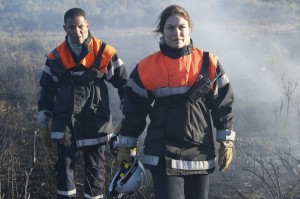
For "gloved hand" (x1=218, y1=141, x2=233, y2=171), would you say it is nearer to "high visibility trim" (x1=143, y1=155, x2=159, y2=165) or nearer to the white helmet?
"high visibility trim" (x1=143, y1=155, x2=159, y2=165)

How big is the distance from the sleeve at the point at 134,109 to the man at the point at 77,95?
0.77 m

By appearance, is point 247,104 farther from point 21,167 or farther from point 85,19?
point 85,19

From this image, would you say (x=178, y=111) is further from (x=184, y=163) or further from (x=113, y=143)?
(x=113, y=143)

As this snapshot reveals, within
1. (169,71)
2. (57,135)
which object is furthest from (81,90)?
(169,71)

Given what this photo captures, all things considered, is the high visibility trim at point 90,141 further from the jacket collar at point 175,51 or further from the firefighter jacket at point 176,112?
the jacket collar at point 175,51

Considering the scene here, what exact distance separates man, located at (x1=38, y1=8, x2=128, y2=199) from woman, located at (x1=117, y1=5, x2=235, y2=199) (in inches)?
30.9

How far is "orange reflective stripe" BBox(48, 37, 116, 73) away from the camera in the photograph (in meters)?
3.74

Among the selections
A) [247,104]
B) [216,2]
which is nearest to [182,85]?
[247,104]

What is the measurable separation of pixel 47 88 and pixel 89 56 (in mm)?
494

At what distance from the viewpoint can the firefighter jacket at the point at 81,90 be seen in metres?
3.73

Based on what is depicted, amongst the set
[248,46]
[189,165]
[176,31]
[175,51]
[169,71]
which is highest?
[248,46]

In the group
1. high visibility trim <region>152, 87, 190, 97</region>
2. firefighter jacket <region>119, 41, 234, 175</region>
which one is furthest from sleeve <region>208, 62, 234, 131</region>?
high visibility trim <region>152, 87, 190, 97</region>

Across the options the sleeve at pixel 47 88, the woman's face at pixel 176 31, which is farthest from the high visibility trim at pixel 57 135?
the woman's face at pixel 176 31

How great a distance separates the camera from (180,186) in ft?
9.55
